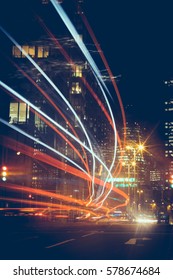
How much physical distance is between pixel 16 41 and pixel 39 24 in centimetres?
894

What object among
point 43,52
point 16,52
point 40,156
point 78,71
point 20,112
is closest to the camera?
point 20,112

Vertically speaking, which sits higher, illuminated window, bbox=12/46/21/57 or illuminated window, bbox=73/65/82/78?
illuminated window, bbox=73/65/82/78

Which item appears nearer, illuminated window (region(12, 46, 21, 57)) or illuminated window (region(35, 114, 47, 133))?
illuminated window (region(35, 114, 47, 133))

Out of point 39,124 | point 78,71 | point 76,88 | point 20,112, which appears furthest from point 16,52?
point 78,71

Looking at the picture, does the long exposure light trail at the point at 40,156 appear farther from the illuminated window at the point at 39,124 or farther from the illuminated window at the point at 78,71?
the illuminated window at the point at 78,71

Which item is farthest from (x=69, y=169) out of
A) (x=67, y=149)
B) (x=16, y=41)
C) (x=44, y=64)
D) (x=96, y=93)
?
(x=96, y=93)

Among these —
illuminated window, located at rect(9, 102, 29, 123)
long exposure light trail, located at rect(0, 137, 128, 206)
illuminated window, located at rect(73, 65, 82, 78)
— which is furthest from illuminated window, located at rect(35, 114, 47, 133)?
illuminated window, located at rect(73, 65, 82, 78)

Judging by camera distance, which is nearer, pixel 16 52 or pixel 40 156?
pixel 40 156

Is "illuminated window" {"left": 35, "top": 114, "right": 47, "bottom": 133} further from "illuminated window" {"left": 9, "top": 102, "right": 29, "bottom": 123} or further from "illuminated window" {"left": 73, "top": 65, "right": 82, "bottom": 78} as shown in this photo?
"illuminated window" {"left": 73, "top": 65, "right": 82, "bottom": 78}

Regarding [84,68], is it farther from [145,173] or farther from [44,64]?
[145,173]

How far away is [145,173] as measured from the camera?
317 ft

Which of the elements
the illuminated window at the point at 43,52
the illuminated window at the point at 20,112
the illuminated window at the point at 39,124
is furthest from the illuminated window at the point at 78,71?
the illuminated window at the point at 20,112

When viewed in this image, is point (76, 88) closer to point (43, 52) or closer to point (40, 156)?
point (43, 52)
